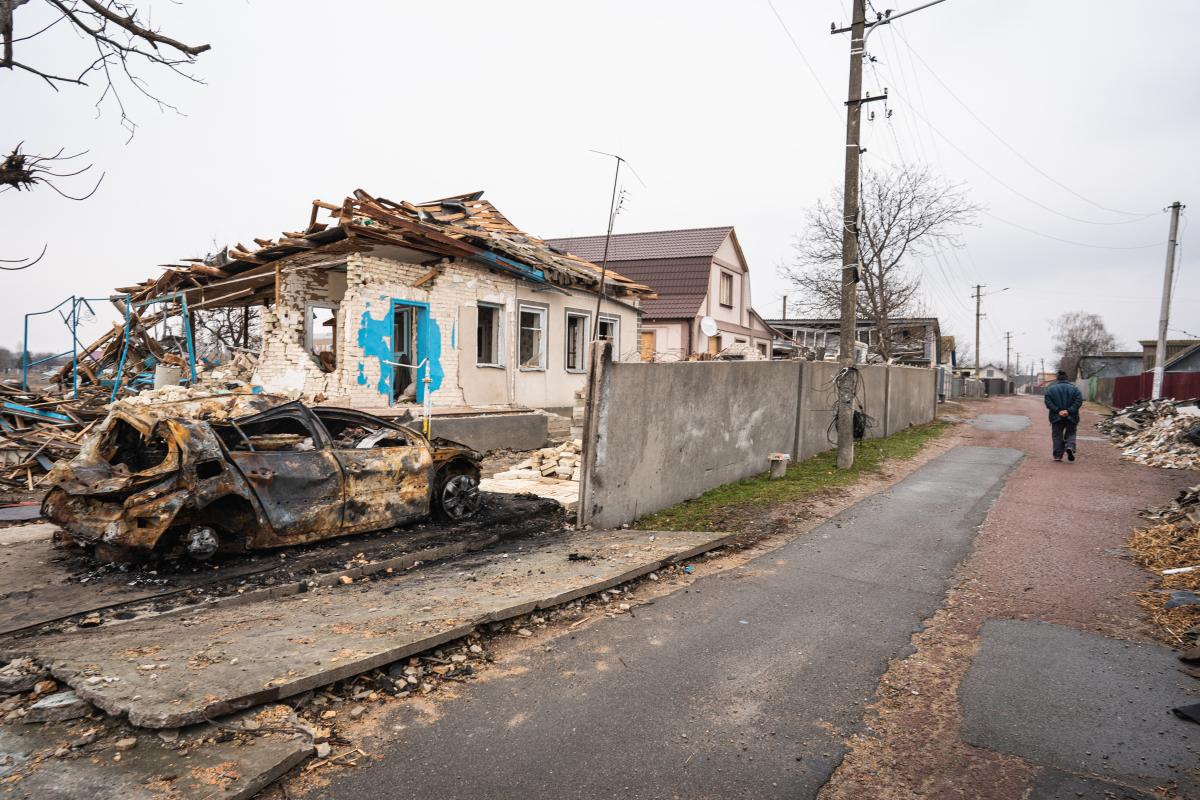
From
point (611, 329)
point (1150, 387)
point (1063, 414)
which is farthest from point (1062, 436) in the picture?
point (1150, 387)

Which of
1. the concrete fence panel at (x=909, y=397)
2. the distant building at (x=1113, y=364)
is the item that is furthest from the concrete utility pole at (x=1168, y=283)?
the distant building at (x=1113, y=364)

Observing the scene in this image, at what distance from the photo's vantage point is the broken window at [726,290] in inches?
1104

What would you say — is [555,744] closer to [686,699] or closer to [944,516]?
[686,699]

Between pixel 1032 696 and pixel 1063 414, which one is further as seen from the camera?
pixel 1063 414

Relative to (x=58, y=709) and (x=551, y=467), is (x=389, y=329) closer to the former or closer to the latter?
(x=551, y=467)

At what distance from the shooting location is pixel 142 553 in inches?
224

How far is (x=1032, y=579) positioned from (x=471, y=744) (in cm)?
561

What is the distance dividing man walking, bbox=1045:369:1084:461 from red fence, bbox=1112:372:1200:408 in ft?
48.1

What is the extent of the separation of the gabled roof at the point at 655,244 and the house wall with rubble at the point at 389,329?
12570mm

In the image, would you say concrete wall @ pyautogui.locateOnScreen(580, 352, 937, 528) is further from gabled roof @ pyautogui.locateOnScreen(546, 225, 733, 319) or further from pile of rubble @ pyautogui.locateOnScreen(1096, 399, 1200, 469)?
gabled roof @ pyautogui.locateOnScreen(546, 225, 733, 319)

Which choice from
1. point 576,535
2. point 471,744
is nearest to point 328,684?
point 471,744

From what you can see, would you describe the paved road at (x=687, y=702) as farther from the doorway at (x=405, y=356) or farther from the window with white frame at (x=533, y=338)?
the window with white frame at (x=533, y=338)

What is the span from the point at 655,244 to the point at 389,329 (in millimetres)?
18329

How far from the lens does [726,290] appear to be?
28.5 meters
